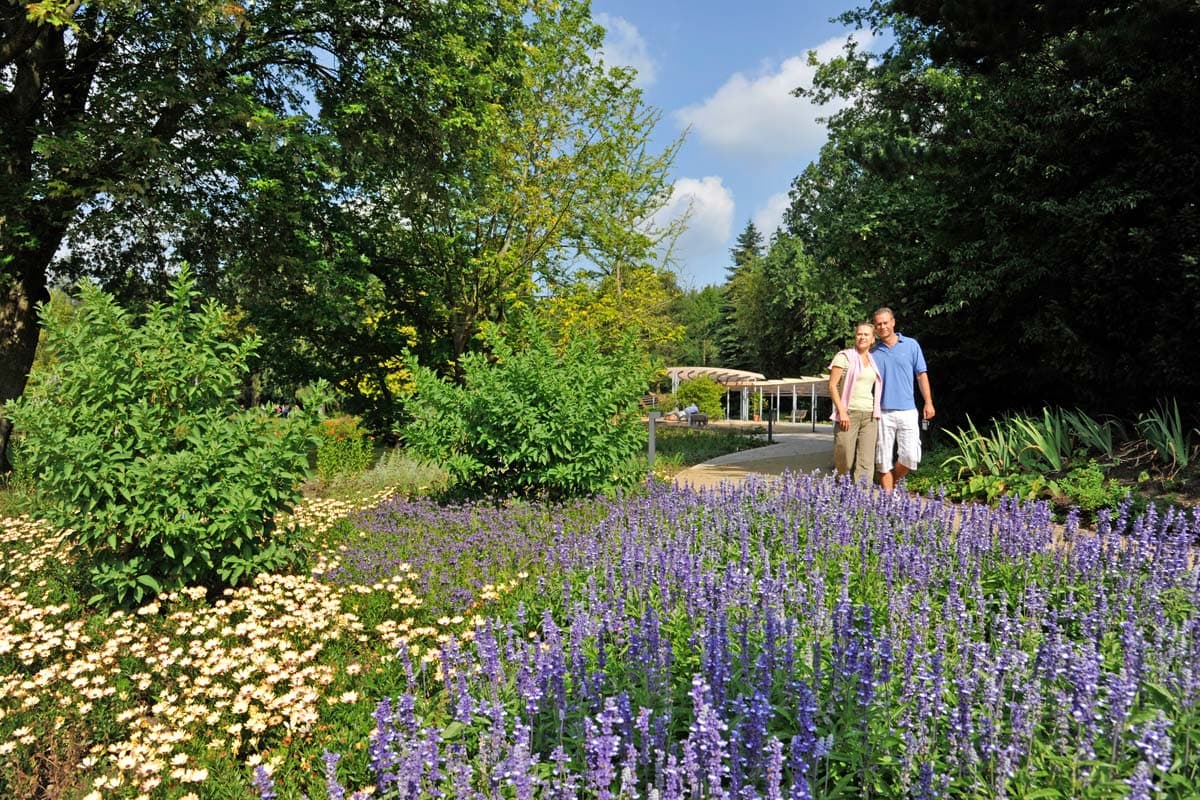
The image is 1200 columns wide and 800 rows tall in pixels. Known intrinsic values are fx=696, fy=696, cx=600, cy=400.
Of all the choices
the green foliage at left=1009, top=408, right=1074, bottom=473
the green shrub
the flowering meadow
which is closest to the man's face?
the flowering meadow

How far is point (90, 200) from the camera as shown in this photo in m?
10.4

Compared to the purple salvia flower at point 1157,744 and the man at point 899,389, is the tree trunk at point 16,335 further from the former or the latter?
the purple salvia flower at point 1157,744

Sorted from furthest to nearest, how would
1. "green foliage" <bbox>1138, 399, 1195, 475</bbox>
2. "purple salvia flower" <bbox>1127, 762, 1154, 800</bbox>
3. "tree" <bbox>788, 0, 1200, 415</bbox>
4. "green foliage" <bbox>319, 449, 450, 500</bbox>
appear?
1. "green foliage" <bbox>319, 449, 450, 500</bbox>
2. "tree" <bbox>788, 0, 1200, 415</bbox>
3. "green foliage" <bbox>1138, 399, 1195, 475</bbox>
4. "purple salvia flower" <bbox>1127, 762, 1154, 800</bbox>

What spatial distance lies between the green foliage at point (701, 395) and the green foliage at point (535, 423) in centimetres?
2879

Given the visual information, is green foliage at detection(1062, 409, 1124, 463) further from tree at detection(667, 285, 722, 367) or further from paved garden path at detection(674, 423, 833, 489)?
tree at detection(667, 285, 722, 367)

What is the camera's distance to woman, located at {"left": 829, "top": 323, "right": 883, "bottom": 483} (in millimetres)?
7043

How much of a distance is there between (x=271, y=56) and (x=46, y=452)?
10.9 m

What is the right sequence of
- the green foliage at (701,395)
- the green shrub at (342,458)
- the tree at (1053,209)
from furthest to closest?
the green foliage at (701,395) < the green shrub at (342,458) < the tree at (1053,209)

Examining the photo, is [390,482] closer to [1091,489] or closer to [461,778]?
[1091,489]

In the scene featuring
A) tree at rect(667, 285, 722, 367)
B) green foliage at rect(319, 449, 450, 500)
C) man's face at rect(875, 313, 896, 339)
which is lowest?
green foliage at rect(319, 449, 450, 500)

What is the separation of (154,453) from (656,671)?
149 inches

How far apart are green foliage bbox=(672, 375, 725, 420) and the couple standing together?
94.4 feet

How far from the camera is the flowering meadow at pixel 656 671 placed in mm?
2150

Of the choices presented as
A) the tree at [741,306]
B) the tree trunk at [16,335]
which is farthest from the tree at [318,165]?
the tree at [741,306]
